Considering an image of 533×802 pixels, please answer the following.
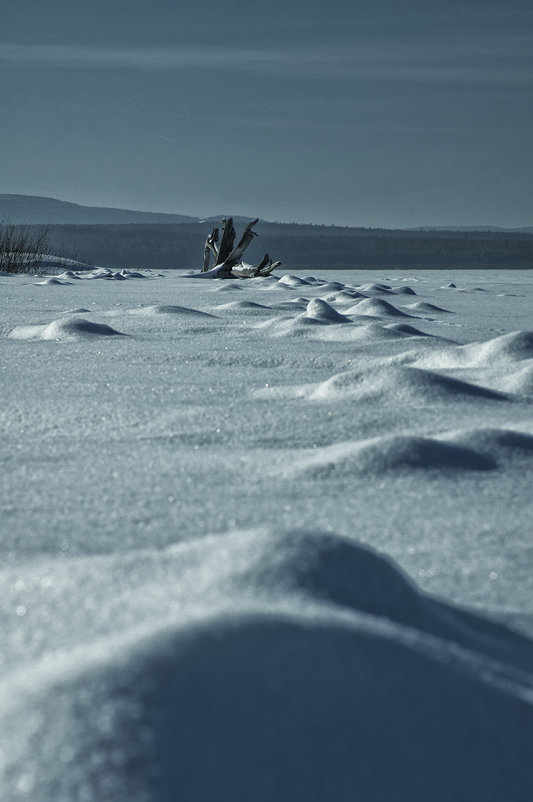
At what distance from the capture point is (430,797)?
0.54 m

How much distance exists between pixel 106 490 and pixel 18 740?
789 millimetres

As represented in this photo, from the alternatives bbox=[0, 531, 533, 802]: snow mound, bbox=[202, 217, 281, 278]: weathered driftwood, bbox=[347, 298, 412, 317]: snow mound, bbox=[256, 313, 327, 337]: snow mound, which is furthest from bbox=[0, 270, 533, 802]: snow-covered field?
bbox=[202, 217, 281, 278]: weathered driftwood

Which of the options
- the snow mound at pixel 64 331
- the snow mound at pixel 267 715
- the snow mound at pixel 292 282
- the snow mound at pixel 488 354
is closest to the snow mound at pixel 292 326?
the snow mound at pixel 64 331

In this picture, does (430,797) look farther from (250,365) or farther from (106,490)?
(250,365)

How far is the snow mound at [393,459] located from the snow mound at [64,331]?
6.91 ft

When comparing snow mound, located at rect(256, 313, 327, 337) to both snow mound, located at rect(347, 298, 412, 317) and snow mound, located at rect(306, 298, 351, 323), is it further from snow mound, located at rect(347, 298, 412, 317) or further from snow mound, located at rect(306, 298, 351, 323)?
snow mound, located at rect(347, 298, 412, 317)

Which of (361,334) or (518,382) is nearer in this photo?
(518,382)

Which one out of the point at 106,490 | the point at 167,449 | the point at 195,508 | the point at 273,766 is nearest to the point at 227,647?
the point at 273,766

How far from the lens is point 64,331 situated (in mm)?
3402

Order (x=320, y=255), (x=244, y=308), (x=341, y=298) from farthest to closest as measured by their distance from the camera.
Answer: (x=320, y=255), (x=341, y=298), (x=244, y=308)

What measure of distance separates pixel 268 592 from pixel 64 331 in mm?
2824

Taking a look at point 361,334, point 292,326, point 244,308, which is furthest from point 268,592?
point 244,308

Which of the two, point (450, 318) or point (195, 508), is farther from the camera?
point (450, 318)

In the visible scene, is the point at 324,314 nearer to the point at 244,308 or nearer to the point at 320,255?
the point at 244,308
